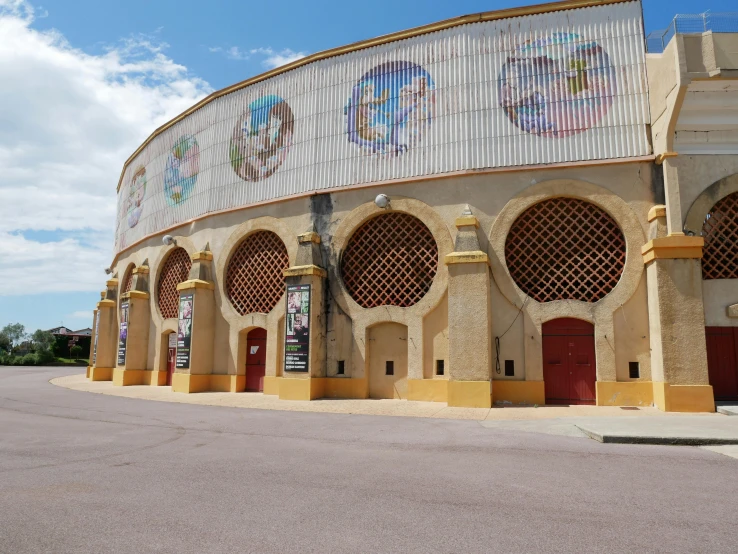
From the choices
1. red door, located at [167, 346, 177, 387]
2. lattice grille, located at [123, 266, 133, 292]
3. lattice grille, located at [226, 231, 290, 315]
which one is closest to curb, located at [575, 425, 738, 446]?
lattice grille, located at [226, 231, 290, 315]

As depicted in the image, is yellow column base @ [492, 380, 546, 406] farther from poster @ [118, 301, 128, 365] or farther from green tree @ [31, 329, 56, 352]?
green tree @ [31, 329, 56, 352]

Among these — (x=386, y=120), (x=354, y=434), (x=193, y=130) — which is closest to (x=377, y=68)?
(x=386, y=120)

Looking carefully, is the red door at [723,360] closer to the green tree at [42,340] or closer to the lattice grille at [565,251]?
the lattice grille at [565,251]

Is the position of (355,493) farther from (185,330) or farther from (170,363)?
(170,363)

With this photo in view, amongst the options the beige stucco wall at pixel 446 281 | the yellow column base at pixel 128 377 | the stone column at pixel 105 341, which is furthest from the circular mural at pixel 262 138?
the stone column at pixel 105 341

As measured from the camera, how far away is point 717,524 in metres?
3.94

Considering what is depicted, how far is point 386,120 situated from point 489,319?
6722 mm

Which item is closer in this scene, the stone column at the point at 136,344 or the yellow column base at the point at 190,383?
the yellow column base at the point at 190,383

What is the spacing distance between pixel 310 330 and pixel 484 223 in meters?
5.49

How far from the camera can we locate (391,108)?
15375mm

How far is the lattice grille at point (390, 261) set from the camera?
14.2m

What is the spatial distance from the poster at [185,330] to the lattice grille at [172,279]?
2741mm

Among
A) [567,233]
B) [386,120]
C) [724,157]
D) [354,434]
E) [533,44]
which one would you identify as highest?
[533,44]

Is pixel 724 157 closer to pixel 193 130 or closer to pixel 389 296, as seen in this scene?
pixel 389 296
